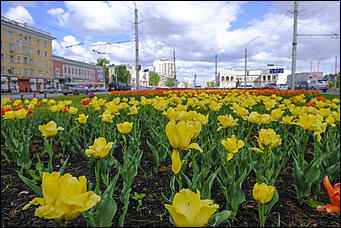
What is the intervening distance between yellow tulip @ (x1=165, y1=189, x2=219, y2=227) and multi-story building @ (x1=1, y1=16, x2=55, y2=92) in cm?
4068

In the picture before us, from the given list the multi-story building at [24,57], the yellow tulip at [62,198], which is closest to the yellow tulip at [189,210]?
the yellow tulip at [62,198]

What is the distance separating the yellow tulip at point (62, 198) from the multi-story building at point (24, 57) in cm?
4040

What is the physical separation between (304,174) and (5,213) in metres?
2.53

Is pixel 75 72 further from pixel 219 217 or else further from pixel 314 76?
pixel 219 217

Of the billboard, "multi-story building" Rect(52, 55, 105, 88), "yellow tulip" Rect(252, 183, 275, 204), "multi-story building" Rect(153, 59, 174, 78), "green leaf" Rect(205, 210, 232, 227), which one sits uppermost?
"multi-story building" Rect(153, 59, 174, 78)

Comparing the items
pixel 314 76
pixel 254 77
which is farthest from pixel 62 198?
pixel 254 77

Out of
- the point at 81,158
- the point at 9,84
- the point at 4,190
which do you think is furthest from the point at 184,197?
the point at 9,84

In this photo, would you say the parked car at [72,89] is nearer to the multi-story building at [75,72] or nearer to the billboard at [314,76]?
the multi-story building at [75,72]

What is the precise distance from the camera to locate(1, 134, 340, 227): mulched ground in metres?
1.66

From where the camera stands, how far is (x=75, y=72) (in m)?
54.4

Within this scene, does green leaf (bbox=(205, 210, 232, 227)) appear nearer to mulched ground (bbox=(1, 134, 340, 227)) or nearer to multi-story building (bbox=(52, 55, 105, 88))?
mulched ground (bbox=(1, 134, 340, 227))

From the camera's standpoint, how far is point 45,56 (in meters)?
43.7

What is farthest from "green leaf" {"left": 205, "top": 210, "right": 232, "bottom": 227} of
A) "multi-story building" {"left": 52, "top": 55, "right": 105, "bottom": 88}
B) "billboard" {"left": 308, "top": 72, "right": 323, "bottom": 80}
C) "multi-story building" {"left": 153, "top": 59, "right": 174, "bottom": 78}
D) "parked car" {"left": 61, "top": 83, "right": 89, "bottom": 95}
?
"multi-story building" {"left": 153, "top": 59, "right": 174, "bottom": 78}

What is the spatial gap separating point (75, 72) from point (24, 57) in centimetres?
1564
